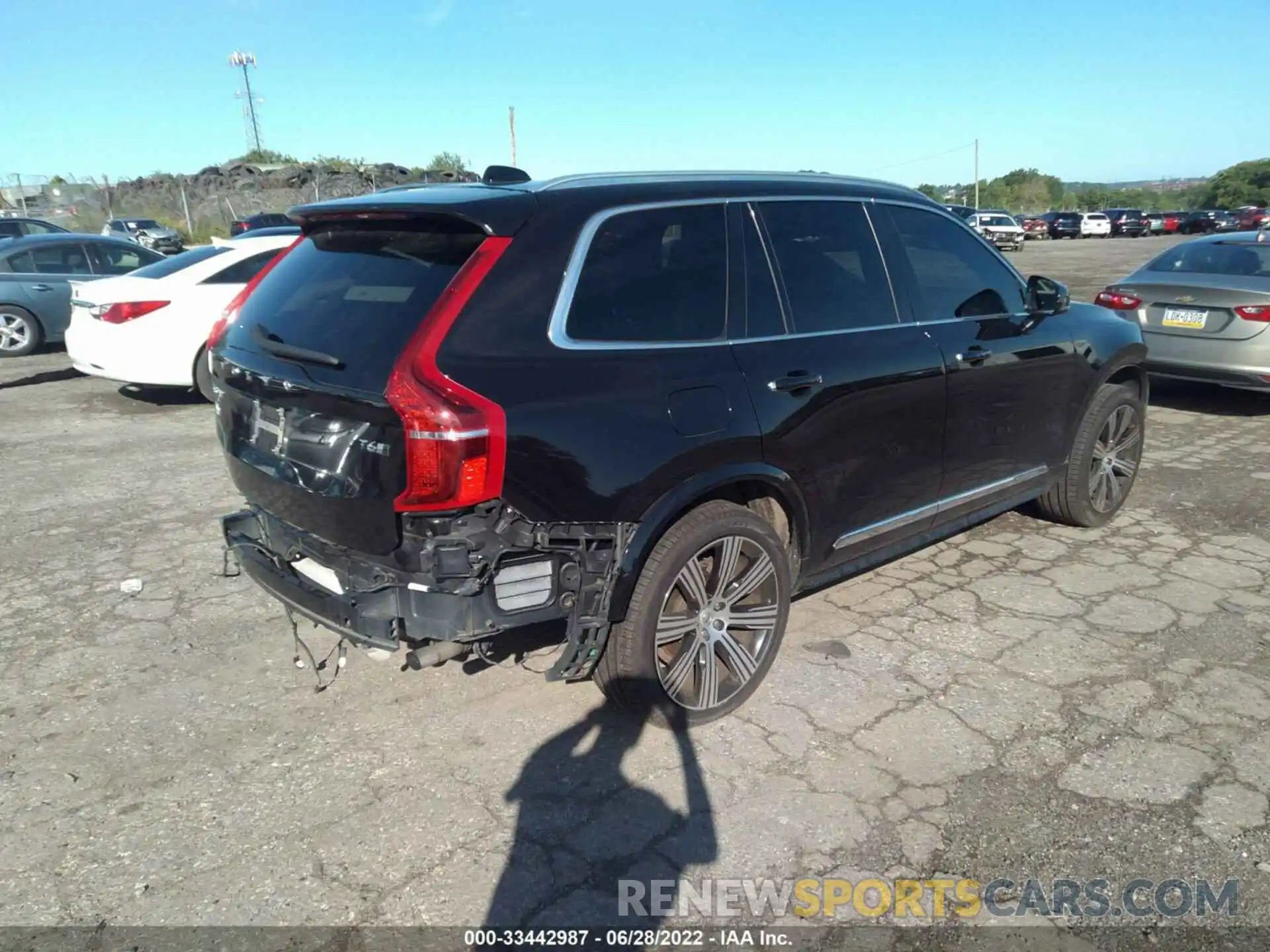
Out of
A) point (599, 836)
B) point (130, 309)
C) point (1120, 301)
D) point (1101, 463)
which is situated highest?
point (130, 309)

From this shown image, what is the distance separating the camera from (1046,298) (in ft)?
15.3

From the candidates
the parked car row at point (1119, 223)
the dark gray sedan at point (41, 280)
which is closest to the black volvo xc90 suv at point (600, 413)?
the dark gray sedan at point (41, 280)

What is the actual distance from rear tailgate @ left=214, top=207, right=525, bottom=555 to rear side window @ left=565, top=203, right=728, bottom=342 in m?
0.42

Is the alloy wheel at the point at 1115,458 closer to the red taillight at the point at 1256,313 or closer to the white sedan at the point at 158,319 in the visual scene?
the red taillight at the point at 1256,313

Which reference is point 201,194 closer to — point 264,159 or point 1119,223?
point 264,159

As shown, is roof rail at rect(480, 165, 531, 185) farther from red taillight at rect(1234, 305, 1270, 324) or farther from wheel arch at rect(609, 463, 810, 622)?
red taillight at rect(1234, 305, 1270, 324)

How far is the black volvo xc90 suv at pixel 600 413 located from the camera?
2727 millimetres

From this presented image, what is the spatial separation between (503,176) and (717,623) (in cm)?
193

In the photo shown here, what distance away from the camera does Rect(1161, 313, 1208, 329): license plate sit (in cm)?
763

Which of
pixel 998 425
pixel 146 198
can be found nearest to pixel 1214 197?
pixel 146 198

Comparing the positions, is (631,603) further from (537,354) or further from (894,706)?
(894,706)

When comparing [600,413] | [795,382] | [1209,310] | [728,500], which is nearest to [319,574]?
[600,413]

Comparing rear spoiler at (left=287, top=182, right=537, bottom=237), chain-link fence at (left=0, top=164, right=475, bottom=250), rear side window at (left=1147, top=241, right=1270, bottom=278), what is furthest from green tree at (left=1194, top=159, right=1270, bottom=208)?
rear spoiler at (left=287, top=182, right=537, bottom=237)

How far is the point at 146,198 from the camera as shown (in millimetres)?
45844
